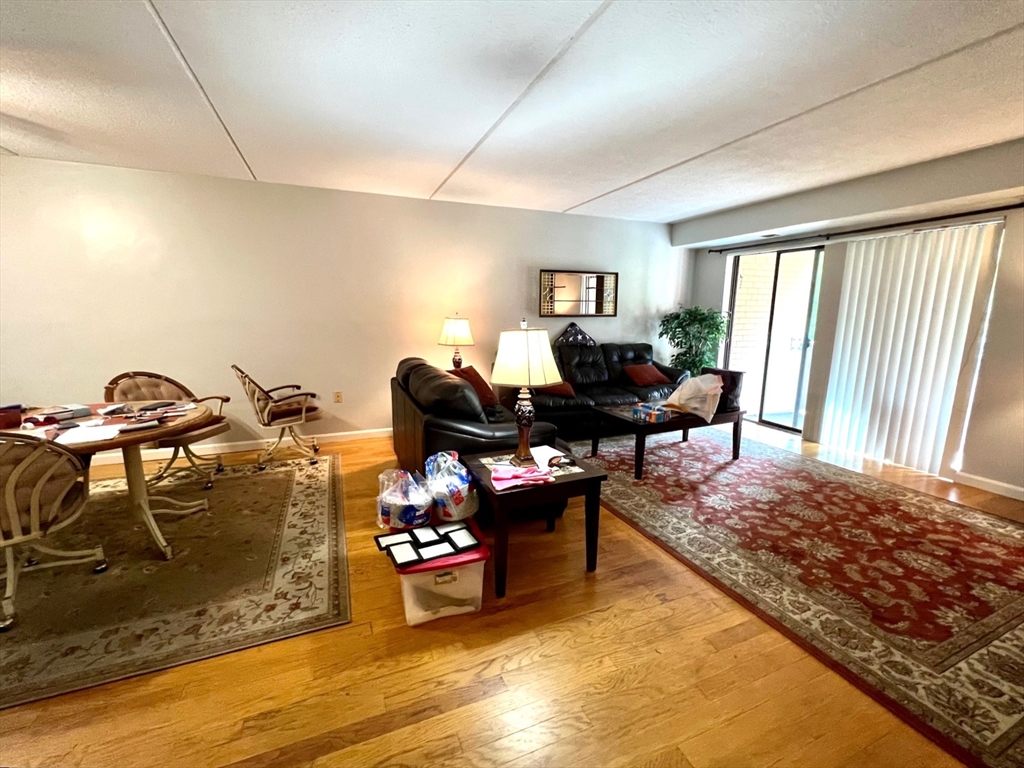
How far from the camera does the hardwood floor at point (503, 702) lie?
1.32 m

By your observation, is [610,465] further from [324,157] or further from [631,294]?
[324,157]

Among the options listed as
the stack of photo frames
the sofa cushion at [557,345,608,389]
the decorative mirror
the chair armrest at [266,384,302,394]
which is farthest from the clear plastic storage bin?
the decorative mirror

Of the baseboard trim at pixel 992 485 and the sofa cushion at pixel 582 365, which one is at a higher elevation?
the sofa cushion at pixel 582 365

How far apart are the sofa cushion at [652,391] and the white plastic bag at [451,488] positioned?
2786mm

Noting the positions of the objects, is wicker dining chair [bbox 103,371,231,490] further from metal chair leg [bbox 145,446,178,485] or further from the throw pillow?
the throw pillow

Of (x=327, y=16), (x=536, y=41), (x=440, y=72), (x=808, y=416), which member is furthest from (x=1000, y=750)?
(x=808, y=416)

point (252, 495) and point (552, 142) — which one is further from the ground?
point (552, 142)

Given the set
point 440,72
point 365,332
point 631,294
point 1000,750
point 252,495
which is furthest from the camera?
point 631,294

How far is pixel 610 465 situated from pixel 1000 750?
2.50 meters

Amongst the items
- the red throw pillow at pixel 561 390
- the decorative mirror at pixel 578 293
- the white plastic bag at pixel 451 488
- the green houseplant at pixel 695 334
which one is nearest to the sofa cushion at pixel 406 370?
the white plastic bag at pixel 451 488

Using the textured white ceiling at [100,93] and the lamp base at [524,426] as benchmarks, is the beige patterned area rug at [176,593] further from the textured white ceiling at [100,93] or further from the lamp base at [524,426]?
the textured white ceiling at [100,93]

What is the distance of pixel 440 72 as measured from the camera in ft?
6.31

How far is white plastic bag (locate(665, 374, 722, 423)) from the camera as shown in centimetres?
355

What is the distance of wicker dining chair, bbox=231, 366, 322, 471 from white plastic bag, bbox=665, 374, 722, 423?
311 cm
